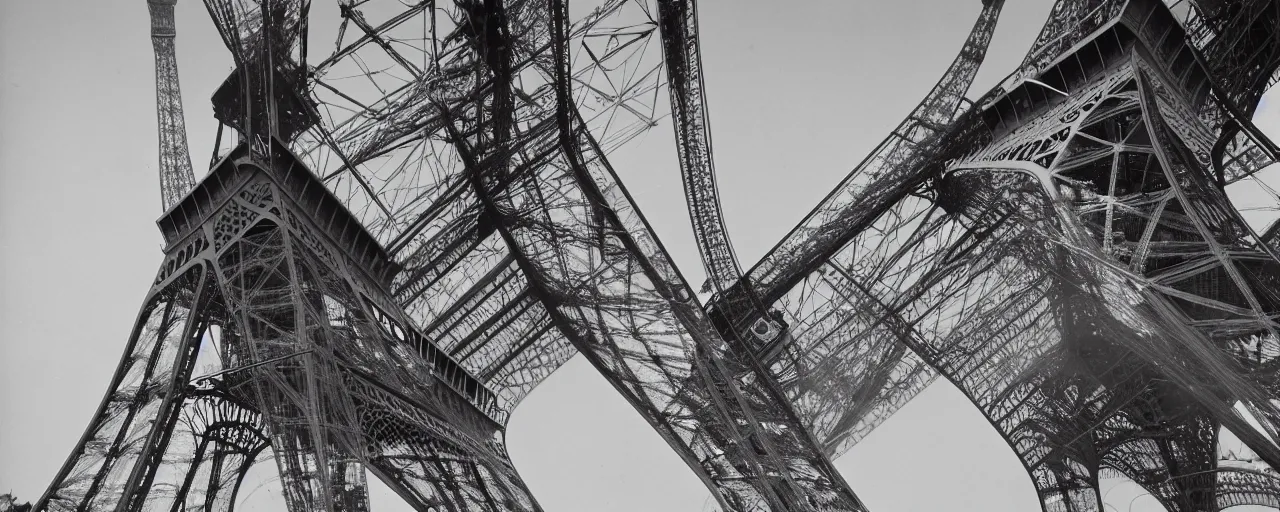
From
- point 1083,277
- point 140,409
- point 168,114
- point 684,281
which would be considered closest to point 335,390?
point 140,409

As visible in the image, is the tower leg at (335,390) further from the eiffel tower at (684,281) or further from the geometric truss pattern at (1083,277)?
the geometric truss pattern at (1083,277)

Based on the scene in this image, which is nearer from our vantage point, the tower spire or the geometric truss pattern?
the geometric truss pattern

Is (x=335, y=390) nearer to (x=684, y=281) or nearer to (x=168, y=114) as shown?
(x=684, y=281)

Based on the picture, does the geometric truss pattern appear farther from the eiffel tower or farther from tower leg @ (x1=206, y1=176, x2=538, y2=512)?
tower leg @ (x1=206, y1=176, x2=538, y2=512)

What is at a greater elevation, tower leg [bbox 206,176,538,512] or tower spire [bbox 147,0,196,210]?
tower spire [bbox 147,0,196,210]

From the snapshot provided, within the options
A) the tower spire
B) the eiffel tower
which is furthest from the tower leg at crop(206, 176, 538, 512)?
the tower spire

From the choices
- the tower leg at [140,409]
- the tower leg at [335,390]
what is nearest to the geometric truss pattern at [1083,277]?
the tower leg at [335,390]

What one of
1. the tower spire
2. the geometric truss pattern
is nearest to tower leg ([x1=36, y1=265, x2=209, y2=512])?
the tower spire

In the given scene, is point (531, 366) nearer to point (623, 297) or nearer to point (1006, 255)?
point (623, 297)
